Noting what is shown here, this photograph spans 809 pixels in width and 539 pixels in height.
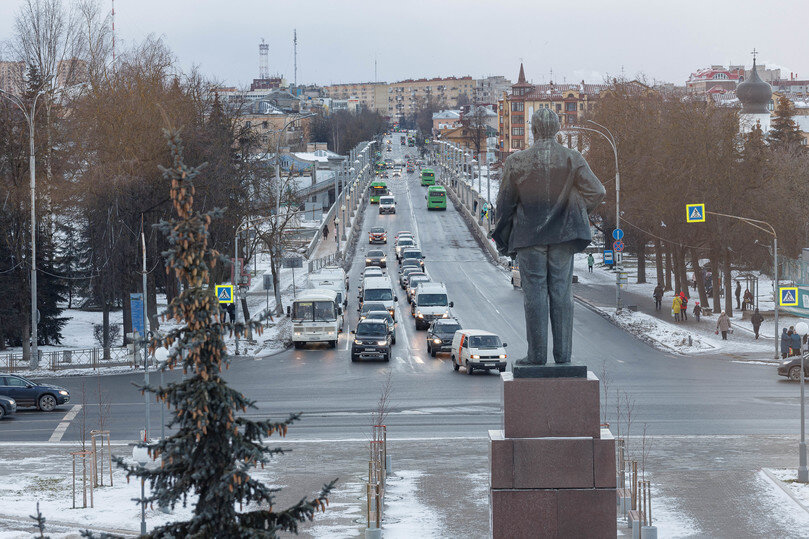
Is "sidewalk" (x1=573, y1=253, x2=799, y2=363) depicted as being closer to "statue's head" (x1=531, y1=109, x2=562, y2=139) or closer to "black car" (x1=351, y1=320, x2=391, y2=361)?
"black car" (x1=351, y1=320, x2=391, y2=361)

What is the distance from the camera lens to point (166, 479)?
33.9 feet

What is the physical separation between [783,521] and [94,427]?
61.7ft

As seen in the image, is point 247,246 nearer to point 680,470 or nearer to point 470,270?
point 470,270

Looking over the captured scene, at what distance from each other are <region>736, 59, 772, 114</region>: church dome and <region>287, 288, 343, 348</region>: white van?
7020cm

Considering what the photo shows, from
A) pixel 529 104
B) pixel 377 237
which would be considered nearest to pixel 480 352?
pixel 377 237

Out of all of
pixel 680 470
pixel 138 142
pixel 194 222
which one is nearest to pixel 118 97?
pixel 138 142

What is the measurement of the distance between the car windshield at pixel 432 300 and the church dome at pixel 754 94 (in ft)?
206

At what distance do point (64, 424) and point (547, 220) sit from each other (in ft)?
75.3

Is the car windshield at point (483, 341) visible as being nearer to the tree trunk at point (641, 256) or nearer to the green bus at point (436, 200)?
the tree trunk at point (641, 256)

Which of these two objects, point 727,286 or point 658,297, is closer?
point 727,286

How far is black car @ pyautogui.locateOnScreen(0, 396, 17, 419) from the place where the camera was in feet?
113

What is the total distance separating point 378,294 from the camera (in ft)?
186

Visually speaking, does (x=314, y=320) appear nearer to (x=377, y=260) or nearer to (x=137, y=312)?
(x=137, y=312)

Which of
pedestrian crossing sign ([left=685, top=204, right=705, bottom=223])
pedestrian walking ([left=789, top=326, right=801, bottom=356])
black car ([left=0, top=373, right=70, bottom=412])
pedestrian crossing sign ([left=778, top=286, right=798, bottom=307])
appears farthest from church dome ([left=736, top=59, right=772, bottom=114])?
black car ([left=0, top=373, right=70, bottom=412])
